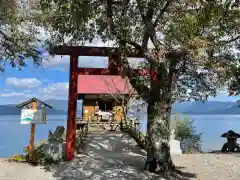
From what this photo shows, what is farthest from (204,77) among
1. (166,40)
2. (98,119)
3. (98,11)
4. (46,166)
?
(98,119)

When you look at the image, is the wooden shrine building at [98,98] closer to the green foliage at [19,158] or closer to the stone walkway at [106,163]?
the stone walkway at [106,163]

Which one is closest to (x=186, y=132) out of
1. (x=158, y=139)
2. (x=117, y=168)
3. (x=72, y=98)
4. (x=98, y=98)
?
(x=98, y=98)

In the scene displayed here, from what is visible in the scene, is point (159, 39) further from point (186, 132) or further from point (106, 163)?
point (186, 132)

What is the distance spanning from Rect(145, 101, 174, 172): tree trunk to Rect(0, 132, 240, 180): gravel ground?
0.99ft

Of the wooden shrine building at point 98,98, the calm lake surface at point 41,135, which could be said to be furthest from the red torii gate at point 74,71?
the wooden shrine building at point 98,98

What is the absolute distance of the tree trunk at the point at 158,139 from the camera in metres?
9.52

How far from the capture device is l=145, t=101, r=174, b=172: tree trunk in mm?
9516

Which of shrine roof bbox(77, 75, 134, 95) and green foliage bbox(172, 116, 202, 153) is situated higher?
shrine roof bbox(77, 75, 134, 95)

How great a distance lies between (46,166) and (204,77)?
5130 mm

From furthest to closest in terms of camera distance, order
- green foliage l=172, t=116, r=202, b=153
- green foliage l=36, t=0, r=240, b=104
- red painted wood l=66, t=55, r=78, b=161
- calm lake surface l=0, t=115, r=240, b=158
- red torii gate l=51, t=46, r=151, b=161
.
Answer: calm lake surface l=0, t=115, r=240, b=158
green foliage l=172, t=116, r=202, b=153
red painted wood l=66, t=55, r=78, b=161
red torii gate l=51, t=46, r=151, b=161
green foliage l=36, t=0, r=240, b=104

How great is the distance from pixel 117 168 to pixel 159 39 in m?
3.62

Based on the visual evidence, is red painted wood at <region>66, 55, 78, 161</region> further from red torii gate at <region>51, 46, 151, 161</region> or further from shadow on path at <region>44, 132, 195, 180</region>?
shadow on path at <region>44, 132, 195, 180</region>

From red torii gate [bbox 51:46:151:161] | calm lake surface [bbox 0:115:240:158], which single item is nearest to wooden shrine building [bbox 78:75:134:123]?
calm lake surface [bbox 0:115:240:158]

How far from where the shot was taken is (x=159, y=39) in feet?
30.9
